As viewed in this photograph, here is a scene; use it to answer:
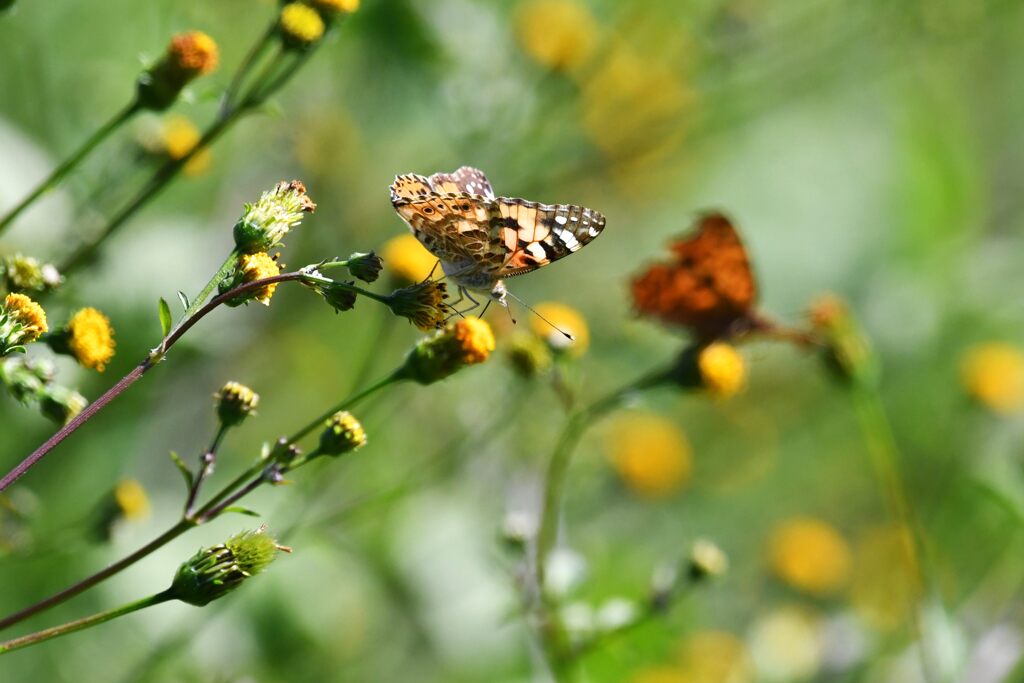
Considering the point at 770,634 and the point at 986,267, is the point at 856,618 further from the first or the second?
the point at 986,267

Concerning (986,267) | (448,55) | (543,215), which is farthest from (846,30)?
(543,215)

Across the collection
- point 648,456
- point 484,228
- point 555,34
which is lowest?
point 484,228

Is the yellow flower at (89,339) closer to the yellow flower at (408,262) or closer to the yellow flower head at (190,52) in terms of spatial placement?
the yellow flower head at (190,52)

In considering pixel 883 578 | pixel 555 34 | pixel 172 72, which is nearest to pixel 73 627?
pixel 172 72

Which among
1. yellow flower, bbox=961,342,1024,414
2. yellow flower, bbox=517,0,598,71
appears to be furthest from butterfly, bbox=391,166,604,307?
yellow flower, bbox=961,342,1024,414

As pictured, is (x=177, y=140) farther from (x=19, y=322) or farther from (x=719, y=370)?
(x=719, y=370)

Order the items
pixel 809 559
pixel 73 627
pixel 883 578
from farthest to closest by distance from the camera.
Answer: pixel 883 578, pixel 809 559, pixel 73 627

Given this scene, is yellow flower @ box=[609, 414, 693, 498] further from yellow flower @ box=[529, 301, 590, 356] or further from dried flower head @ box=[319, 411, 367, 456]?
dried flower head @ box=[319, 411, 367, 456]
